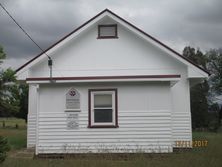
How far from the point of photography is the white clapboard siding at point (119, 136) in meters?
16.3

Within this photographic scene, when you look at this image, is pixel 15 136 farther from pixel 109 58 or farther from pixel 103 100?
pixel 103 100

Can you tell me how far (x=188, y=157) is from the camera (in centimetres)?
1248

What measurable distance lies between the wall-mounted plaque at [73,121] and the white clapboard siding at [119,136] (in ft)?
0.38

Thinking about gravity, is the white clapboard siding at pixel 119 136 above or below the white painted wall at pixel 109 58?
below

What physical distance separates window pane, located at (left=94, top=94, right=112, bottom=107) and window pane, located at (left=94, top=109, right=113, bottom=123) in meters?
0.23

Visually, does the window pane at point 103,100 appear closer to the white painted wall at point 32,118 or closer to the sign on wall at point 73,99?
the sign on wall at point 73,99

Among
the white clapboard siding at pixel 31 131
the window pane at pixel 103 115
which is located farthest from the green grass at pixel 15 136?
the window pane at pixel 103 115

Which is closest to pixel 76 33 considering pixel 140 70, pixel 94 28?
pixel 94 28

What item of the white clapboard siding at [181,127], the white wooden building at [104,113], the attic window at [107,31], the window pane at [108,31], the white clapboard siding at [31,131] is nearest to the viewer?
the white wooden building at [104,113]

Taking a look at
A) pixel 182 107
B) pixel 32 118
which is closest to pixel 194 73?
pixel 182 107

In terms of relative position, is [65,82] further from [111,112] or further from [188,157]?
[188,157]

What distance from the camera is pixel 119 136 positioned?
646 inches

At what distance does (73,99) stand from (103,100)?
1.16 m

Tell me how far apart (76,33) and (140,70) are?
10.7 ft
